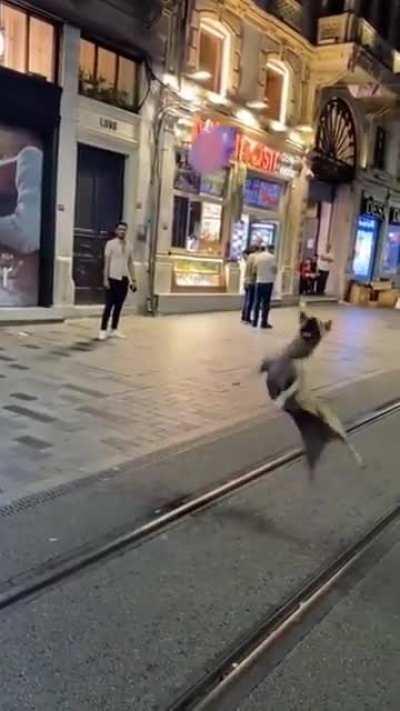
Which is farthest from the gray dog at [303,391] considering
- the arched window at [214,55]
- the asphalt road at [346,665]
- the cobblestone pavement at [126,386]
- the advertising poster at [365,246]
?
the advertising poster at [365,246]

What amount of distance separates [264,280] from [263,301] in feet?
2.06

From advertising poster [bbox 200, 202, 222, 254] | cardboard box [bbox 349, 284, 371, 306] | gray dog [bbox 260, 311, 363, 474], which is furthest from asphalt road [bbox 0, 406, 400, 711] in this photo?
cardboard box [bbox 349, 284, 371, 306]

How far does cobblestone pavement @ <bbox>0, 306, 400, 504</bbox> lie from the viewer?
210 inches

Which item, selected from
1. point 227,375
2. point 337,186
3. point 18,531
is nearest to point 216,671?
point 18,531

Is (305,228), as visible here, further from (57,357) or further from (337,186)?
(57,357)

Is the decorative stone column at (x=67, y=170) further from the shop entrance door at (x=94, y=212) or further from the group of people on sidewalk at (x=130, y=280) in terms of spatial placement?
the group of people on sidewalk at (x=130, y=280)

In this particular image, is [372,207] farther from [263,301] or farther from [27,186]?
[27,186]

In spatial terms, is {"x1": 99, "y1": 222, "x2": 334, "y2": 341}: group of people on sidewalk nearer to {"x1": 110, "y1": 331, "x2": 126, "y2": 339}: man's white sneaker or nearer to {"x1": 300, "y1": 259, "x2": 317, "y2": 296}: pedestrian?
{"x1": 110, "y1": 331, "x2": 126, "y2": 339}: man's white sneaker

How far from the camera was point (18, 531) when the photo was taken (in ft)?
12.7

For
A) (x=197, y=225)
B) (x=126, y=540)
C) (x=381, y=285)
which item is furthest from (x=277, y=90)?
(x=126, y=540)

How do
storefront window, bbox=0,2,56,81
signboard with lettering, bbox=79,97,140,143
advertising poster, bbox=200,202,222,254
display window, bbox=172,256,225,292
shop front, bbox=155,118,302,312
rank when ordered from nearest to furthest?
1. storefront window, bbox=0,2,56,81
2. signboard with lettering, bbox=79,97,140,143
3. shop front, bbox=155,118,302,312
4. display window, bbox=172,256,225,292
5. advertising poster, bbox=200,202,222,254

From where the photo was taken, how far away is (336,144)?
939 inches

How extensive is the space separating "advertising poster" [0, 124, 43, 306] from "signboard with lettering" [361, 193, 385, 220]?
15.8 meters

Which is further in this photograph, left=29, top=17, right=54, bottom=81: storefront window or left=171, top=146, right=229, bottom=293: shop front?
left=171, top=146, right=229, bottom=293: shop front
